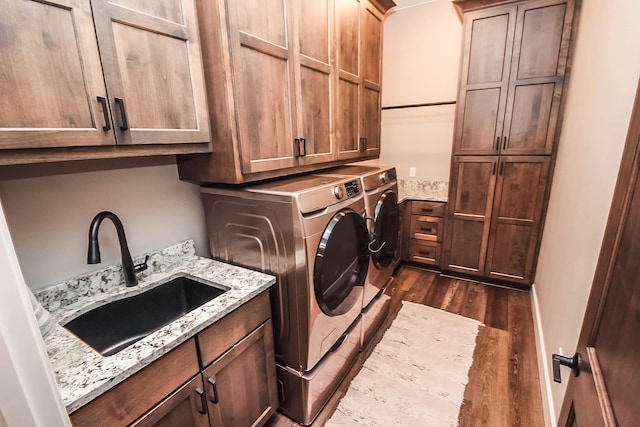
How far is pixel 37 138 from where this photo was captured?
810 millimetres

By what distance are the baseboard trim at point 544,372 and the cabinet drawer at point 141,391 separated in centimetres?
170

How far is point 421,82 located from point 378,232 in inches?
83.5

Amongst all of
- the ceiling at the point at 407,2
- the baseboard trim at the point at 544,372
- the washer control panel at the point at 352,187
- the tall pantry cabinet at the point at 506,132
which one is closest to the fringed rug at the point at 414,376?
the baseboard trim at the point at 544,372

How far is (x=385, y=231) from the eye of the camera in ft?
7.17

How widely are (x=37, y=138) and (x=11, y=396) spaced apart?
0.69m

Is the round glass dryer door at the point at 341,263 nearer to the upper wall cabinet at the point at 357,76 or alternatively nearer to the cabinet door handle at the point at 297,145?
the cabinet door handle at the point at 297,145

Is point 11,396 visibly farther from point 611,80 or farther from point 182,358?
point 611,80

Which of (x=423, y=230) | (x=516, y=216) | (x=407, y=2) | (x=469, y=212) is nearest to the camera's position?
(x=516, y=216)

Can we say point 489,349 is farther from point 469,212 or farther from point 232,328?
point 232,328

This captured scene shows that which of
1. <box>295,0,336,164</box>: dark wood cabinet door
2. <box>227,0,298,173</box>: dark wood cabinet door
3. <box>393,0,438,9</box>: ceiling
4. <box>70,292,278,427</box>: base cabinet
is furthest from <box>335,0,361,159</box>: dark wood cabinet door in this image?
<box>393,0,438,9</box>: ceiling

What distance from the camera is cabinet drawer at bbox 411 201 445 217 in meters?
3.01

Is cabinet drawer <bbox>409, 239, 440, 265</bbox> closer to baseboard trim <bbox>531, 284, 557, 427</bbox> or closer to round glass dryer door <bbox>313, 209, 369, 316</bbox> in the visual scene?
baseboard trim <bbox>531, 284, 557, 427</bbox>

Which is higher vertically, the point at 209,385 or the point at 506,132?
the point at 506,132

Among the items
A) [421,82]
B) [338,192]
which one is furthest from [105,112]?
[421,82]
